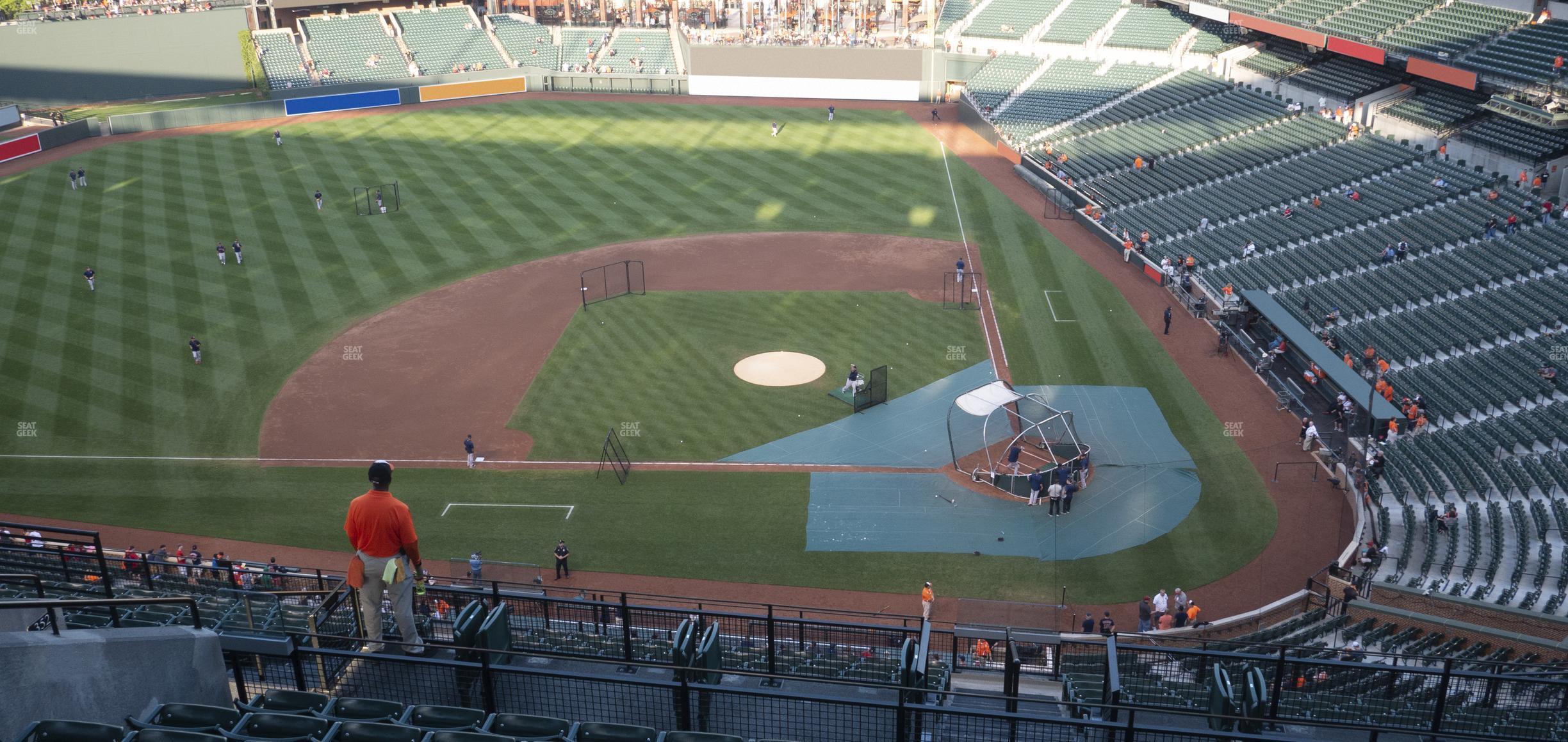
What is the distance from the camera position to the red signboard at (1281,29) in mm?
46625

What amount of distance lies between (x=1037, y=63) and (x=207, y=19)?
48.6m

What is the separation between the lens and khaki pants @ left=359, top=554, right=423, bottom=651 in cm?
1127

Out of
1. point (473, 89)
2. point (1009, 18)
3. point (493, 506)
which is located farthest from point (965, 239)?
point (473, 89)

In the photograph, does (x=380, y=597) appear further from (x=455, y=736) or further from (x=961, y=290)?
(x=961, y=290)

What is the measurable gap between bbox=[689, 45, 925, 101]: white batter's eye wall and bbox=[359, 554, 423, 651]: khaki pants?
61.3 meters

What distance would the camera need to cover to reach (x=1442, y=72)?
129ft

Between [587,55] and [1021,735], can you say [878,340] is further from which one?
[587,55]

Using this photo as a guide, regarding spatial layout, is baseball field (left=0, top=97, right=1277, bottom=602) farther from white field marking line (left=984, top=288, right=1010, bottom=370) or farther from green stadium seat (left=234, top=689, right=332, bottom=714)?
green stadium seat (left=234, top=689, right=332, bottom=714)

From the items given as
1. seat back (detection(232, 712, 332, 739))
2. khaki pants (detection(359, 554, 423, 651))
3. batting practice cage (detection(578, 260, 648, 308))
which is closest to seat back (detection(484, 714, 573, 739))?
seat back (detection(232, 712, 332, 739))

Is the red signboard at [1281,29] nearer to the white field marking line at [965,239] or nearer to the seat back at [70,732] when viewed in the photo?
the white field marking line at [965,239]

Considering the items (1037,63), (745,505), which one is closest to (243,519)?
(745,505)

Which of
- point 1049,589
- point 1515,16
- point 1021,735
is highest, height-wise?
point 1515,16

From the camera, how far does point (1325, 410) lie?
30.6m

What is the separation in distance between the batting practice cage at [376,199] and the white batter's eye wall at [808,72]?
24.9 meters
